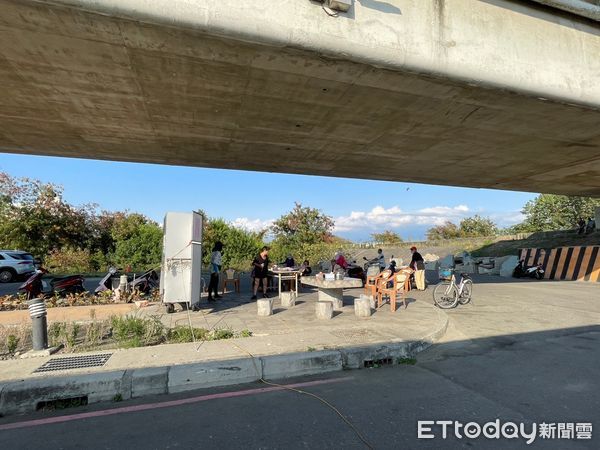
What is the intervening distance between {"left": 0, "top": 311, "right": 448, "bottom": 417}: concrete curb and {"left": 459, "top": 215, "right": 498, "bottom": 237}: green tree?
50.1m

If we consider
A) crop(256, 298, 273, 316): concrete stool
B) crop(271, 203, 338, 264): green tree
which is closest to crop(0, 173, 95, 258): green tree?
crop(271, 203, 338, 264): green tree

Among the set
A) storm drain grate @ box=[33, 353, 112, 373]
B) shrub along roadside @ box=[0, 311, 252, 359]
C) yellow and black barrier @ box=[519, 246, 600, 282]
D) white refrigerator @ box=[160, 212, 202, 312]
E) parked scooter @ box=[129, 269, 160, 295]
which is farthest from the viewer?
yellow and black barrier @ box=[519, 246, 600, 282]

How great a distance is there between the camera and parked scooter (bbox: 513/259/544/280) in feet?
66.9

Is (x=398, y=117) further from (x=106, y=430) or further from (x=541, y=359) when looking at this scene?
(x=106, y=430)

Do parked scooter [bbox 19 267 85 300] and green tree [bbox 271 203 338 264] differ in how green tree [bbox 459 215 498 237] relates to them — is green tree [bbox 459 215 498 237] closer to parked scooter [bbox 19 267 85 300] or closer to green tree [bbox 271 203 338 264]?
green tree [bbox 271 203 338 264]

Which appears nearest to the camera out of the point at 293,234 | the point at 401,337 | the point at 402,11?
the point at 402,11

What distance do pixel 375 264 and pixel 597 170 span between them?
9.63 m

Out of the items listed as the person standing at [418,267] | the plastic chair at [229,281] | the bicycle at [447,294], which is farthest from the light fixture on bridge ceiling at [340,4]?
the person standing at [418,267]

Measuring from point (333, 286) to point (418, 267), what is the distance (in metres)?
6.97

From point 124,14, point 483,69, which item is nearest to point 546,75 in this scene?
point 483,69

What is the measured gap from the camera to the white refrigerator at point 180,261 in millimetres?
8375

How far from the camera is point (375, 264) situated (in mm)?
17109

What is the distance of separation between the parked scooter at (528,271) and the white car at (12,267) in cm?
2740

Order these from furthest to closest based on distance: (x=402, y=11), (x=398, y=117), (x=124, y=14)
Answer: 1. (x=398, y=117)
2. (x=402, y=11)
3. (x=124, y=14)
